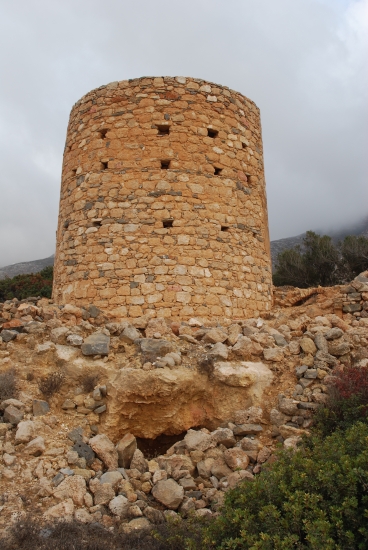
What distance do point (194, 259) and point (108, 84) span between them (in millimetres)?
3495

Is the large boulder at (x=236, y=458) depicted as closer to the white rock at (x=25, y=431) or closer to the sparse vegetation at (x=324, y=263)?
the white rock at (x=25, y=431)

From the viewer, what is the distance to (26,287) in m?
22.5

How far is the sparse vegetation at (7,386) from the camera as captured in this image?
479 cm

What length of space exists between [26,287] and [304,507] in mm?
21273

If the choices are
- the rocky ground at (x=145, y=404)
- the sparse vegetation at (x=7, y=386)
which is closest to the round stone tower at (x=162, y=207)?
the rocky ground at (x=145, y=404)

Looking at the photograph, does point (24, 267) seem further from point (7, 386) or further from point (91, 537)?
point (91, 537)

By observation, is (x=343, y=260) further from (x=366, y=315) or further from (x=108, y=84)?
(x=108, y=84)

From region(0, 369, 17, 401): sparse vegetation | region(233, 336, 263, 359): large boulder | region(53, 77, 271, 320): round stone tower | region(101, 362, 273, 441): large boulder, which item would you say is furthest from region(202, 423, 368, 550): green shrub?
region(53, 77, 271, 320): round stone tower

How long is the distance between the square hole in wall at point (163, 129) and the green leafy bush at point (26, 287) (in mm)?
15480

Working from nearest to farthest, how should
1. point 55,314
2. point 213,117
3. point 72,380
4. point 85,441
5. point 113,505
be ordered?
point 113,505
point 85,441
point 72,380
point 55,314
point 213,117

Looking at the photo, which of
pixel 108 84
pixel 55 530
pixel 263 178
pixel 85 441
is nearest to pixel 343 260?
pixel 263 178

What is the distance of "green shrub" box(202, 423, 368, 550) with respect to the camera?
2787mm

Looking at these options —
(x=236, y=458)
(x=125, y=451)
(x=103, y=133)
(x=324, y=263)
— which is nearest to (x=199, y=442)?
(x=236, y=458)

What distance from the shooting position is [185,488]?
13.5 feet
